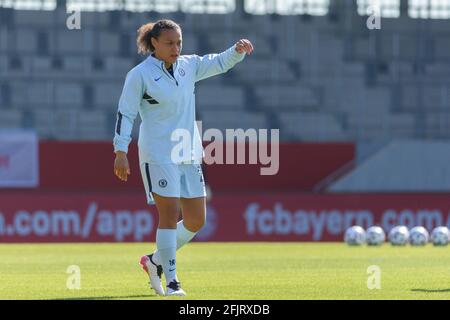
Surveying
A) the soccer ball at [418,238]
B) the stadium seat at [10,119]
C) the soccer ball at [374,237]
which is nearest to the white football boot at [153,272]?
the soccer ball at [374,237]

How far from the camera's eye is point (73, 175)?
30.1 m

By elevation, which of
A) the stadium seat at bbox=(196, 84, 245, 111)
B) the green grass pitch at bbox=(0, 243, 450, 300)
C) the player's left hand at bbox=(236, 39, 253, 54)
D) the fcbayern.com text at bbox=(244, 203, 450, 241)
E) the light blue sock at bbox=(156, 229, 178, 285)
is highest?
the player's left hand at bbox=(236, 39, 253, 54)

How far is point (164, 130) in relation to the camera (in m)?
10.8

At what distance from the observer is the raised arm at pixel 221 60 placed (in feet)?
36.8


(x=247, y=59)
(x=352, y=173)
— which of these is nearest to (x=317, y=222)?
(x=352, y=173)

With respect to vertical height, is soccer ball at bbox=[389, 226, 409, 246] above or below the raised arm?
below

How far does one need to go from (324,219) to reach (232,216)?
213cm

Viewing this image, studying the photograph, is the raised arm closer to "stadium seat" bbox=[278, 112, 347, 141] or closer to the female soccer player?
the female soccer player

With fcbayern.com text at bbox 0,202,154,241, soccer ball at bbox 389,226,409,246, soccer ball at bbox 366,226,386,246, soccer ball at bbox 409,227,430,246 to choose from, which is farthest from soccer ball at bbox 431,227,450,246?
fcbayern.com text at bbox 0,202,154,241

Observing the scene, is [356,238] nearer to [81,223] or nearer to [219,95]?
[81,223]

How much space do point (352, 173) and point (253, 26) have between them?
6.68 m

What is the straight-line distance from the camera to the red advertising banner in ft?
86.7

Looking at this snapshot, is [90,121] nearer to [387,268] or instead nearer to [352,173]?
[352,173]

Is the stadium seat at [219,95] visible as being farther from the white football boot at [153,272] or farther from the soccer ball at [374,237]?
the white football boot at [153,272]
